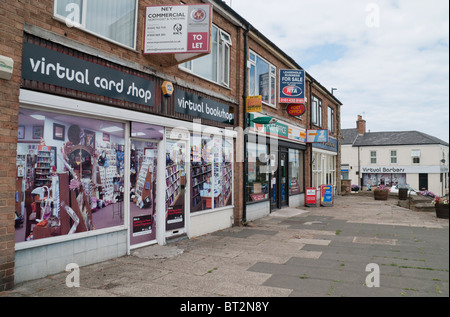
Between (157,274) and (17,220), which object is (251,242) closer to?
(157,274)

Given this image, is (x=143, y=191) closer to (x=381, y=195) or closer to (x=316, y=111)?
(x=316, y=111)

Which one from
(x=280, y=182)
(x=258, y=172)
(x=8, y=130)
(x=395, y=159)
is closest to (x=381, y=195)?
(x=280, y=182)

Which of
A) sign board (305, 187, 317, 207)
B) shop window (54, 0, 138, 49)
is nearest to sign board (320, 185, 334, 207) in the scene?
sign board (305, 187, 317, 207)

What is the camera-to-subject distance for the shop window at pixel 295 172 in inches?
622

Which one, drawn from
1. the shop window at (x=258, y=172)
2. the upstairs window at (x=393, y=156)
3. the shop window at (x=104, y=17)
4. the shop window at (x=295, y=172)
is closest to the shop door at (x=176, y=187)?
the shop window at (x=104, y=17)

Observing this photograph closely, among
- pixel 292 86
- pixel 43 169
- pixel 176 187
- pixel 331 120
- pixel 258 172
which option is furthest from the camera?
pixel 331 120

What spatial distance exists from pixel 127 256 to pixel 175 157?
262cm

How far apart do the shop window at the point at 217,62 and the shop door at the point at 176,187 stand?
88.5 inches

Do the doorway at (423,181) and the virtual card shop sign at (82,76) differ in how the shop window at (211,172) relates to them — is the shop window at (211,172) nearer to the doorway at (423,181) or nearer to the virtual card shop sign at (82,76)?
the virtual card shop sign at (82,76)

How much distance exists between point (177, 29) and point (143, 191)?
3494mm

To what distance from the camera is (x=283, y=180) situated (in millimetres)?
15086

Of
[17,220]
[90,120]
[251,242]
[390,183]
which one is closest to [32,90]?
[90,120]

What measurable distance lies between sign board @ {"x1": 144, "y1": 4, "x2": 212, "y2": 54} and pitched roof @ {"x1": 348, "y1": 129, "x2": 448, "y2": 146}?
43.1 meters

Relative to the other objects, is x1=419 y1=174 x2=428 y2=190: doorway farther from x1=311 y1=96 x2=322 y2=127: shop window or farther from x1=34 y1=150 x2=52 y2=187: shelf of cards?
x1=34 y1=150 x2=52 y2=187: shelf of cards
